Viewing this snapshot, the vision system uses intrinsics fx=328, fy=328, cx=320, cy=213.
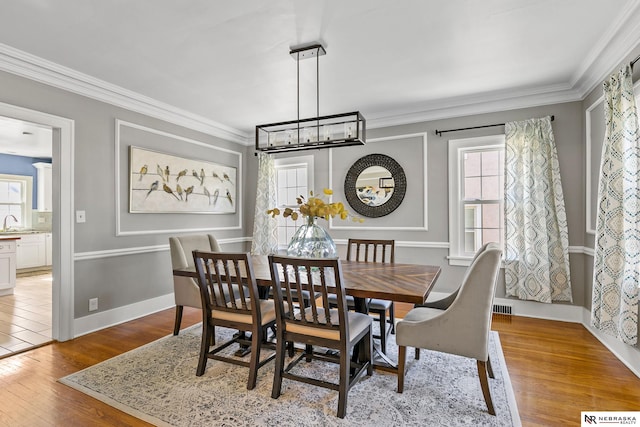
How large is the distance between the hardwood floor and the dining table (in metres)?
0.90

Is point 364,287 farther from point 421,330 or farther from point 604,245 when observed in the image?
point 604,245

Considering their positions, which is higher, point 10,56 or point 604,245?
point 10,56

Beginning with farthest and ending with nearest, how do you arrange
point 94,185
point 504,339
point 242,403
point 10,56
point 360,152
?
point 360,152, point 94,185, point 504,339, point 10,56, point 242,403

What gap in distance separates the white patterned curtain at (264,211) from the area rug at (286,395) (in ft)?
8.36

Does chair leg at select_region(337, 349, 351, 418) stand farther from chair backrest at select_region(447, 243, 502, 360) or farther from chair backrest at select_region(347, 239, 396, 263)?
chair backrest at select_region(347, 239, 396, 263)

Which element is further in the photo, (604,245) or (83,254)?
(83,254)

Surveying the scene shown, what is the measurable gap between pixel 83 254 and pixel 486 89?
451 cm

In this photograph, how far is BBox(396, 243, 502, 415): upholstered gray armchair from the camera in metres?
1.92

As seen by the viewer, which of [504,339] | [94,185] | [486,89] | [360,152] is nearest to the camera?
[504,339]

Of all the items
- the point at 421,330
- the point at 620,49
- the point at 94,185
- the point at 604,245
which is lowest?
the point at 421,330

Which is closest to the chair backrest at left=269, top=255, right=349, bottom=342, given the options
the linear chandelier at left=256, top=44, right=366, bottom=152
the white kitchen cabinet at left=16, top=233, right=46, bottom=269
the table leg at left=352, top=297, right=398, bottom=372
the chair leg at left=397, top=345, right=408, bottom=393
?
the table leg at left=352, top=297, right=398, bottom=372

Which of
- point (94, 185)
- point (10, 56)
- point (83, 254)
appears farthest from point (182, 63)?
point (83, 254)

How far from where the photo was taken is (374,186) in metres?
4.48

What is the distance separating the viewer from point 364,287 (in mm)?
Result: 2064
